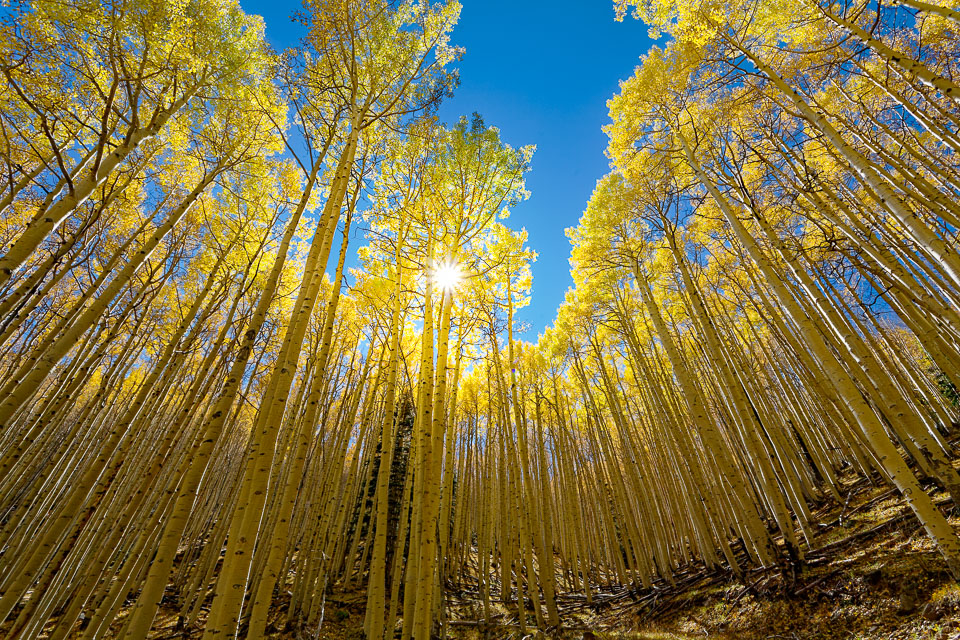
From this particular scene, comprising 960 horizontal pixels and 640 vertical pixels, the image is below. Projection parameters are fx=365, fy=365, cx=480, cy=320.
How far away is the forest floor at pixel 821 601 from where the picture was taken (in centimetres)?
334

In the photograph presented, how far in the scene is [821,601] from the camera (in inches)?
159

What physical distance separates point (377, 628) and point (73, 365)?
246 inches

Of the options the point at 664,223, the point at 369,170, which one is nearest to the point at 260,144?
the point at 369,170

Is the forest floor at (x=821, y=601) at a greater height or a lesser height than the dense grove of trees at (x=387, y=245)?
lesser

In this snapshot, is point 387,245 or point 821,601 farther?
point 387,245

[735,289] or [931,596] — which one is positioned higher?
[735,289]

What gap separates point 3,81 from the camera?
5.25 meters

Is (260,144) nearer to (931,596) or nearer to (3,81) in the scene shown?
(3,81)

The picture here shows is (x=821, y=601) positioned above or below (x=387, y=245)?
below

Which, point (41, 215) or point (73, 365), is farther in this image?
point (73, 365)

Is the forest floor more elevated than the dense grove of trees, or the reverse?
the dense grove of trees

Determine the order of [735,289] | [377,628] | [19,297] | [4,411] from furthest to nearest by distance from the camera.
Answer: [735,289] < [377,628] < [19,297] < [4,411]

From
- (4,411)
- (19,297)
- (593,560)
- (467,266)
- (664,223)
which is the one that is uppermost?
Result: (664,223)

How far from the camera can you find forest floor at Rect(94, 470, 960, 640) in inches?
132
